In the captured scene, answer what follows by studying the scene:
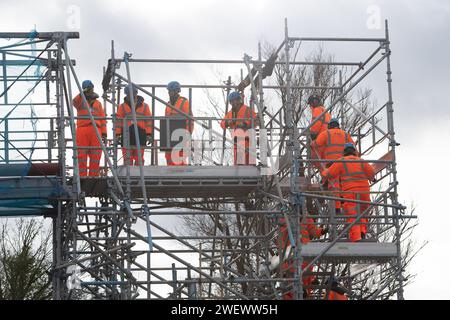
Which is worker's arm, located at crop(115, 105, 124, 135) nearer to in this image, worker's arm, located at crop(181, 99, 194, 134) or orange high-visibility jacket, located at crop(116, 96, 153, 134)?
orange high-visibility jacket, located at crop(116, 96, 153, 134)

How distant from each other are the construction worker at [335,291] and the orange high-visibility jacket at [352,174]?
184cm

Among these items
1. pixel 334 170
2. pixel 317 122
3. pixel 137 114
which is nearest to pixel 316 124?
pixel 317 122

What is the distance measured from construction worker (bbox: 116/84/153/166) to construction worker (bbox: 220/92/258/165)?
141 cm

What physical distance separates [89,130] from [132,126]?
4.97 ft

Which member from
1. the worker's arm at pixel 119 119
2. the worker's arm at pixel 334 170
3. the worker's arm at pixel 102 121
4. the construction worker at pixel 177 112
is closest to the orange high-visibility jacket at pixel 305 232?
the worker's arm at pixel 334 170

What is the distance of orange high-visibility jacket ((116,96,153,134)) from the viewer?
73.8ft

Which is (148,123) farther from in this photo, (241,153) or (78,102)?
(241,153)

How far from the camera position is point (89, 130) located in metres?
23.6

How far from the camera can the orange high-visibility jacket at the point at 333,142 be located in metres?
22.1

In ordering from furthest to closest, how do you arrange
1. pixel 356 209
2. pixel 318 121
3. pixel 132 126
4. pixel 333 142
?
pixel 318 121, pixel 132 126, pixel 333 142, pixel 356 209

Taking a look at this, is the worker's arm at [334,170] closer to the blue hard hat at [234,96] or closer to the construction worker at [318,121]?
the construction worker at [318,121]

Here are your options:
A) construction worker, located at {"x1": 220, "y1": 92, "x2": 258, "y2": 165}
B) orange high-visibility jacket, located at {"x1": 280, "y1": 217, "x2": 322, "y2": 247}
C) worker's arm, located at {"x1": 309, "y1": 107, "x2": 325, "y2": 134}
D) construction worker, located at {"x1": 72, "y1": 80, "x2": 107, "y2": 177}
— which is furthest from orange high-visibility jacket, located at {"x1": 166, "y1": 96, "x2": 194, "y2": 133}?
orange high-visibility jacket, located at {"x1": 280, "y1": 217, "x2": 322, "y2": 247}
